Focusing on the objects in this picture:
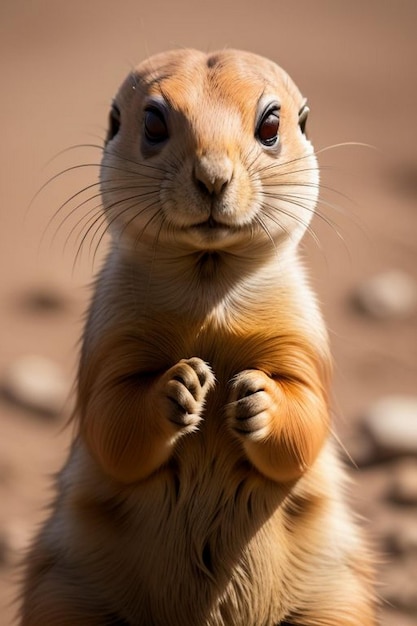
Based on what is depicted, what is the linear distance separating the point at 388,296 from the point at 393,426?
179 centimetres

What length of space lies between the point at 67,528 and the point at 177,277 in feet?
3.65

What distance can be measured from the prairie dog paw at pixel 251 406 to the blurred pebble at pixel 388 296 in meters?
4.47

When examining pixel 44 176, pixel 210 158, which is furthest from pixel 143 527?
pixel 44 176

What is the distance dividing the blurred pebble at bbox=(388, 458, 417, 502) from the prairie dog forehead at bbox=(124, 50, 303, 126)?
275 cm

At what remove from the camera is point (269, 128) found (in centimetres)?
484

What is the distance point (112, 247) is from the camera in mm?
5254

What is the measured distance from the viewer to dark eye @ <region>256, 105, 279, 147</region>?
4.81 metres

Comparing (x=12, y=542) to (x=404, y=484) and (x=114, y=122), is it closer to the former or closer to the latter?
(x=404, y=484)

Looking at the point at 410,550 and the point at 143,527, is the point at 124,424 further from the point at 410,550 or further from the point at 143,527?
the point at 410,550

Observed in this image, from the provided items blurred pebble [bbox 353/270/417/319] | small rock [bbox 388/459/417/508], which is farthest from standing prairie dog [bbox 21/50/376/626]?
blurred pebble [bbox 353/270/417/319]

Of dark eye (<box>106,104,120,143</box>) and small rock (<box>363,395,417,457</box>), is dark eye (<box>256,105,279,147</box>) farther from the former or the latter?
small rock (<box>363,395,417,457</box>)

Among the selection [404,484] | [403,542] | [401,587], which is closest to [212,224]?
[401,587]

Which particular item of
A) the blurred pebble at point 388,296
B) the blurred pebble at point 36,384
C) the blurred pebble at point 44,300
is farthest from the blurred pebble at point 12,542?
the blurred pebble at point 388,296

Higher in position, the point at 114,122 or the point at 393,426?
the point at 114,122
